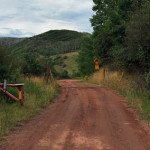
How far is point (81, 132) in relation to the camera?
612cm

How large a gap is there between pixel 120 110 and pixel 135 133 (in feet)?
10.8

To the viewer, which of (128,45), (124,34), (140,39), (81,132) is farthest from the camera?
(124,34)

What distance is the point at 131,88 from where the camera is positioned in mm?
14109

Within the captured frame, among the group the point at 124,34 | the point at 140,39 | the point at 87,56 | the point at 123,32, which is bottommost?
Answer: the point at 140,39

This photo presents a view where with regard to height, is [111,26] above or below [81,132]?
above

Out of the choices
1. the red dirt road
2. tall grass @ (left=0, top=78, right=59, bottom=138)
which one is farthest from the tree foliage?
tall grass @ (left=0, top=78, right=59, bottom=138)

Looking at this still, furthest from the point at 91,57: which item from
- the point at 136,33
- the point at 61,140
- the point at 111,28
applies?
the point at 61,140

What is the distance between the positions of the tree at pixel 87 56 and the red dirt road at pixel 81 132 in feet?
95.0

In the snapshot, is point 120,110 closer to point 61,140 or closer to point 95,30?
point 61,140

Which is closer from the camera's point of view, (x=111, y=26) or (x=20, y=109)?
(x=20, y=109)

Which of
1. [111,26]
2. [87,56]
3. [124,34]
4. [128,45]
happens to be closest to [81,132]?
[128,45]

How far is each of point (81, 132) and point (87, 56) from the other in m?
32.9

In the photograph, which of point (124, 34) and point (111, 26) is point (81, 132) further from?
point (111, 26)

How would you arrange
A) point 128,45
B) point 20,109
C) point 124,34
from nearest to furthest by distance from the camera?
point 20,109, point 128,45, point 124,34
